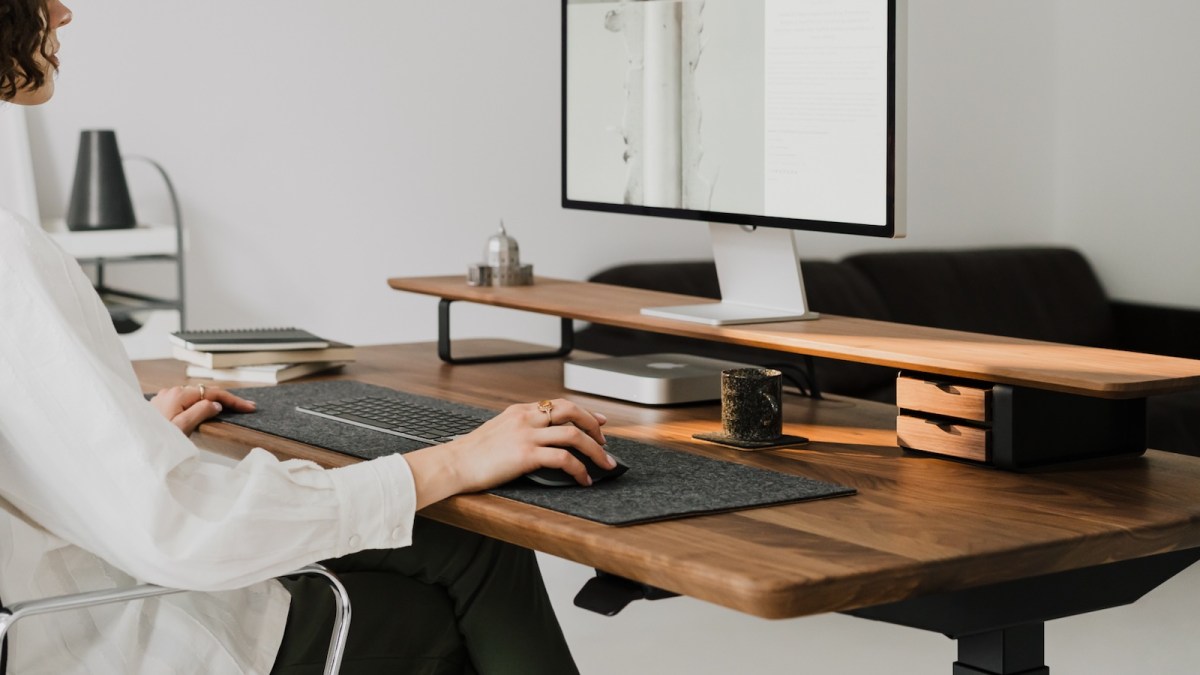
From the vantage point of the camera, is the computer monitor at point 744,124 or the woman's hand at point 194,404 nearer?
the computer monitor at point 744,124

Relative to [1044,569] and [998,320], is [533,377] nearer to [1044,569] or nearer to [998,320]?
[1044,569]

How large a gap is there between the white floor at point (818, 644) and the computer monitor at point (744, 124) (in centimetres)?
126

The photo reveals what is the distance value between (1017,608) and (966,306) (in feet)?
11.8

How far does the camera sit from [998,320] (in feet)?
16.4

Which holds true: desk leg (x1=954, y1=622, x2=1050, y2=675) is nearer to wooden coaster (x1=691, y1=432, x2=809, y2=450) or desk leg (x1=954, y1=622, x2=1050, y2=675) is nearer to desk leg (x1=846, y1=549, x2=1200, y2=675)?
desk leg (x1=846, y1=549, x2=1200, y2=675)

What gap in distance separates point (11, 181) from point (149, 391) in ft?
4.63

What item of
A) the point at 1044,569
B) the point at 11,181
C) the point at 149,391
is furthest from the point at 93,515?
the point at 11,181

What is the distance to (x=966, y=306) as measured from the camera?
4.94 m

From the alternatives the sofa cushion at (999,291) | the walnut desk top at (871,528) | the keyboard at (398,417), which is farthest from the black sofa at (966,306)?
the walnut desk top at (871,528)

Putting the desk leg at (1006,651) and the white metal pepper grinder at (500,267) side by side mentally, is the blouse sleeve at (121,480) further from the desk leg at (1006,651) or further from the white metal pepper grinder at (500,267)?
the white metal pepper grinder at (500,267)

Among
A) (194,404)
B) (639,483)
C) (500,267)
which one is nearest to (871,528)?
(639,483)

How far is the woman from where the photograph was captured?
4.38 feet

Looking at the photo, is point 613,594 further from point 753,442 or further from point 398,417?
point 398,417

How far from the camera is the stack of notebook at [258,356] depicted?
2.48 metres
